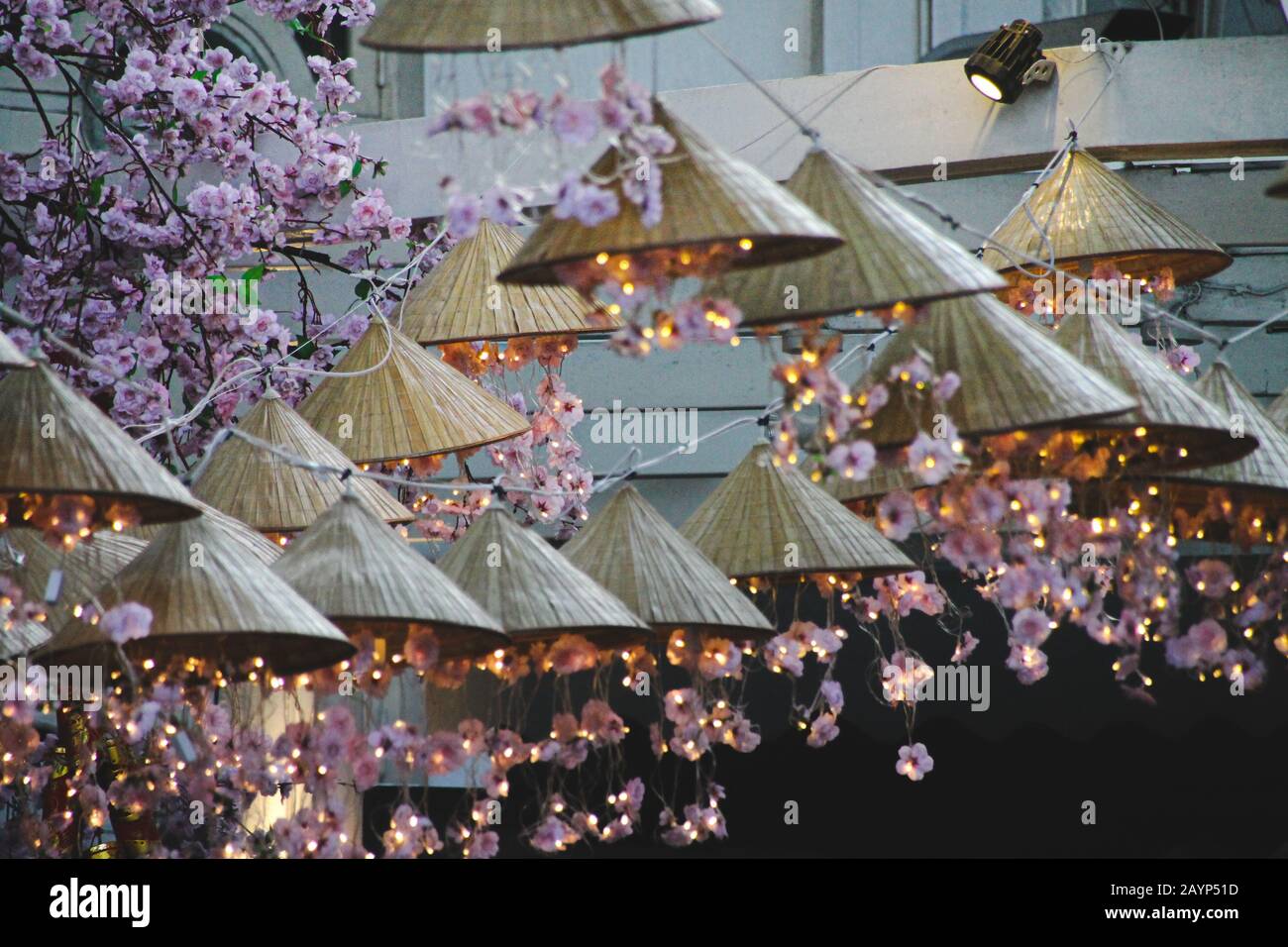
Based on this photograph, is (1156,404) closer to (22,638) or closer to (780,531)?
(780,531)

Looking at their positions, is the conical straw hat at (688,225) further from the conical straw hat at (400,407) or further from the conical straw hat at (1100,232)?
the conical straw hat at (400,407)

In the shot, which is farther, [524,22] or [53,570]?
[53,570]

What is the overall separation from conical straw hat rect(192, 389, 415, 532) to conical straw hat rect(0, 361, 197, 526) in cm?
169

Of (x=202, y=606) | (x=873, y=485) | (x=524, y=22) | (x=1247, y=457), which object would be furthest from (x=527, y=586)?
(x=1247, y=457)

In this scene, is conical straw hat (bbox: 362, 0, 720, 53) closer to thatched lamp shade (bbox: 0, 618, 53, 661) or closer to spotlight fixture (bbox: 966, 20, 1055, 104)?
thatched lamp shade (bbox: 0, 618, 53, 661)

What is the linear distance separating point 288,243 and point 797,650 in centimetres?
444

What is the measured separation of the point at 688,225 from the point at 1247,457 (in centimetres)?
215

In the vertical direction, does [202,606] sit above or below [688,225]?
below

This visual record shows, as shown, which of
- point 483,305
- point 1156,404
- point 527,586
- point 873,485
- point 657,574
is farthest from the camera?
point 483,305

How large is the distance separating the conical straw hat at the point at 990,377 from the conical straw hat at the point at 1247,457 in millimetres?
862

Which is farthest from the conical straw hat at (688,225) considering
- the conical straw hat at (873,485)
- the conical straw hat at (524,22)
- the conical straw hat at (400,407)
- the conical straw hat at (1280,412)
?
the conical straw hat at (400,407)

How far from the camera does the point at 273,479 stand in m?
6.62

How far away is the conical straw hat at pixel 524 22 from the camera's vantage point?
4277 millimetres

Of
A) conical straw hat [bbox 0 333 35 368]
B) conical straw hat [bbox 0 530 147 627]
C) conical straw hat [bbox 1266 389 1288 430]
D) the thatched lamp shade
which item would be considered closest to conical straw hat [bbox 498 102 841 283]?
conical straw hat [bbox 0 333 35 368]
